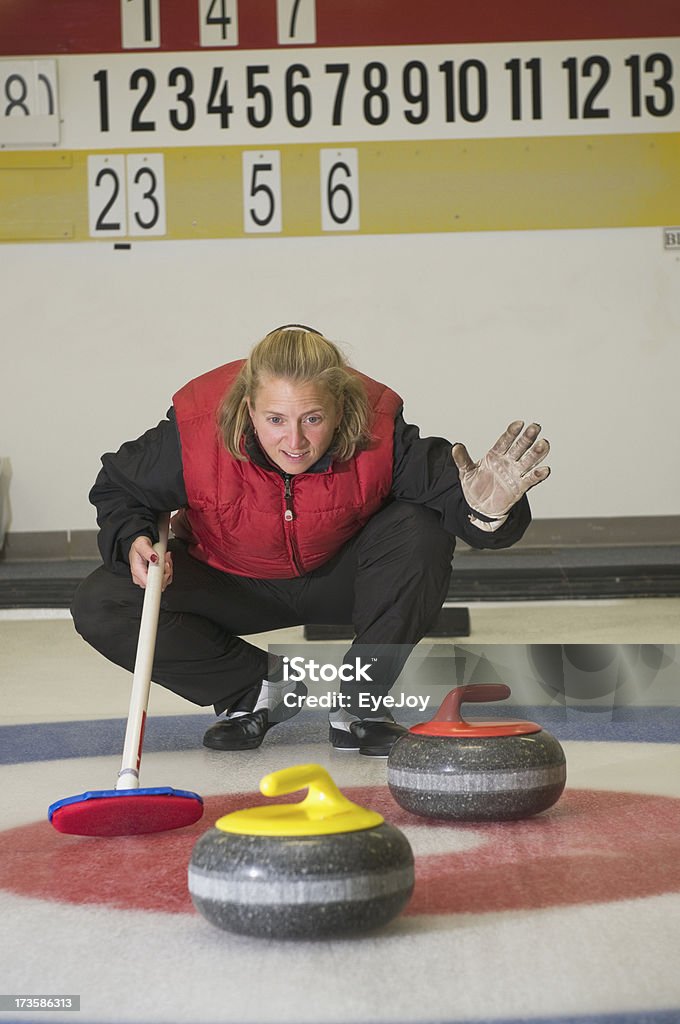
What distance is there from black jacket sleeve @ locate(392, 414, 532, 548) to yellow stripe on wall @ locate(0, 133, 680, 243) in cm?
321

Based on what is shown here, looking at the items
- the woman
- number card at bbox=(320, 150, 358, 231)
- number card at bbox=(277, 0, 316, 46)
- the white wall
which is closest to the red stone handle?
the woman

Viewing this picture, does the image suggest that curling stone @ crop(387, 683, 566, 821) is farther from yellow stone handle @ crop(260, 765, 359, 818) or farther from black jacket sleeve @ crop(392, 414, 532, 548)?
black jacket sleeve @ crop(392, 414, 532, 548)

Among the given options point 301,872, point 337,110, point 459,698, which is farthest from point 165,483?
point 337,110

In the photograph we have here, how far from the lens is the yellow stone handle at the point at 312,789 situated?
1.29 meters

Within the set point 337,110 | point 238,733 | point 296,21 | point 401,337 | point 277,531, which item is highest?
point 296,21

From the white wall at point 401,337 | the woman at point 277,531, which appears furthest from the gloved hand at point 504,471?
the white wall at point 401,337

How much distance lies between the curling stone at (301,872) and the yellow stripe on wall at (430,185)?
429 cm

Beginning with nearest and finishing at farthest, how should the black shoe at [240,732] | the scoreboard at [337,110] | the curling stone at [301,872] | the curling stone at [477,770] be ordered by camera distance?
the curling stone at [301,872]
the curling stone at [477,770]
the black shoe at [240,732]
the scoreboard at [337,110]

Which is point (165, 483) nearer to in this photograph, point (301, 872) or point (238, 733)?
point (238, 733)

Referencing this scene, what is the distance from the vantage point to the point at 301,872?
1220mm

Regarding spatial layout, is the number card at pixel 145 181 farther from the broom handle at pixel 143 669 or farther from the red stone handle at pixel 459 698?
the red stone handle at pixel 459 698

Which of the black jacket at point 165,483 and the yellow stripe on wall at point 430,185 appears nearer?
the black jacket at point 165,483

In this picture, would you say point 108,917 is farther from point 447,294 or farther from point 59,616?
point 447,294

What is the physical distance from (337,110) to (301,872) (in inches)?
177
